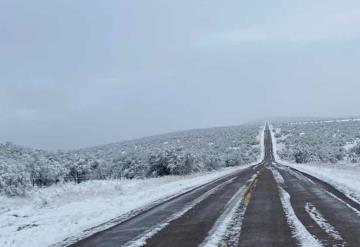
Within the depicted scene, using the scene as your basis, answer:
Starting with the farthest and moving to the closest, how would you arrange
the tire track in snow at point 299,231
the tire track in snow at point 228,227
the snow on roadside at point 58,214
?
the snow on roadside at point 58,214 < the tire track in snow at point 228,227 < the tire track in snow at point 299,231

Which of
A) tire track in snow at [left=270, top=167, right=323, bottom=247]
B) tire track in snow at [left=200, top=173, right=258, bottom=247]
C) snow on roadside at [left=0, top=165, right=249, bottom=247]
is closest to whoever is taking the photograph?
tire track in snow at [left=270, top=167, right=323, bottom=247]

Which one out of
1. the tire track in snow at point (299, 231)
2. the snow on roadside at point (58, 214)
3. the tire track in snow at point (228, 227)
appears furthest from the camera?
the snow on roadside at point (58, 214)

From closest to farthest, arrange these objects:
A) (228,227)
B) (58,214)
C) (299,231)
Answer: (299,231) < (228,227) < (58,214)

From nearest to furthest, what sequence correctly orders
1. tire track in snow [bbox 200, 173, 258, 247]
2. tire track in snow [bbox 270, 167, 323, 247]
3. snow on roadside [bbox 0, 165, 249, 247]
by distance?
tire track in snow [bbox 270, 167, 323, 247], tire track in snow [bbox 200, 173, 258, 247], snow on roadside [bbox 0, 165, 249, 247]

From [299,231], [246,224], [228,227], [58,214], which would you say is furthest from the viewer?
[58,214]

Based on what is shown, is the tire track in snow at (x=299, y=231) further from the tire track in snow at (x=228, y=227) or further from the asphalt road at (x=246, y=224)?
the tire track in snow at (x=228, y=227)

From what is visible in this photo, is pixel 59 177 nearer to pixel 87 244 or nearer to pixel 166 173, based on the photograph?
pixel 166 173

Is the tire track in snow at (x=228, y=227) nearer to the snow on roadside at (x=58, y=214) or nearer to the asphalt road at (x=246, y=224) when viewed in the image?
the asphalt road at (x=246, y=224)

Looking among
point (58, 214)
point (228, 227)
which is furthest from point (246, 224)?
point (58, 214)

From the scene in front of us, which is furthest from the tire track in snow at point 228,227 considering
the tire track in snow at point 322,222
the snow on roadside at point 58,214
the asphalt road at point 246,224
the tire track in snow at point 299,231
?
the snow on roadside at point 58,214

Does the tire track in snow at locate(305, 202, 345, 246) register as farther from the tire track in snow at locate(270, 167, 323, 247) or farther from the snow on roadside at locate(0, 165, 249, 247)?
the snow on roadside at locate(0, 165, 249, 247)

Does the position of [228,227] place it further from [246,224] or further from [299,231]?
[299,231]

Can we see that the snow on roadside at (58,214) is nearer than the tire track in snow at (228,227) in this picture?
No

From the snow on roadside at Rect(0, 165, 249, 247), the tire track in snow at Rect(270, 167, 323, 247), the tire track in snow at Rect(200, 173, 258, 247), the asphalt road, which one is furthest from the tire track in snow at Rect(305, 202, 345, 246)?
the snow on roadside at Rect(0, 165, 249, 247)
